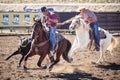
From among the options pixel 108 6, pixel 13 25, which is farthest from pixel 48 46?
pixel 108 6

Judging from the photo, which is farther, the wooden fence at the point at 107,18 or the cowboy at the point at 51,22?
the wooden fence at the point at 107,18

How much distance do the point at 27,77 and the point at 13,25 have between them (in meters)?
15.5

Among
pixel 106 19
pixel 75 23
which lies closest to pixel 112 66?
pixel 75 23

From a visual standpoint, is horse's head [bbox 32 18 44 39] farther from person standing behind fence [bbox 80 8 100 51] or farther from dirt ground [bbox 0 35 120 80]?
person standing behind fence [bbox 80 8 100 51]

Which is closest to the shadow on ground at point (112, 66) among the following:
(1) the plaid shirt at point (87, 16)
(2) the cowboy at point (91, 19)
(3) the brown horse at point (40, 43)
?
(2) the cowboy at point (91, 19)

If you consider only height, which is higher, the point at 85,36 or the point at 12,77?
the point at 85,36

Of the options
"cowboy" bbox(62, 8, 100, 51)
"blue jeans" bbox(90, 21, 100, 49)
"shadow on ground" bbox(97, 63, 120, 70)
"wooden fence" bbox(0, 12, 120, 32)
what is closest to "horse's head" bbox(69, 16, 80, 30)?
"cowboy" bbox(62, 8, 100, 51)

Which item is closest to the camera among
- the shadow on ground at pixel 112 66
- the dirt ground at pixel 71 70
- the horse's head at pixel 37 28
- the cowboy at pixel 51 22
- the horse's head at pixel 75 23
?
the dirt ground at pixel 71 70

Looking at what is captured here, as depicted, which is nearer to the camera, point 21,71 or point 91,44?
point 21,71

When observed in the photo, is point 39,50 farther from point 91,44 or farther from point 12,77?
point 91,44

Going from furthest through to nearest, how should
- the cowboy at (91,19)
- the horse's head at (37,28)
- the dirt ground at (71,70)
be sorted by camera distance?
1. the cowboy at (91,19)
2. the horse's head at (37,28)
3. the dirt ground at (71,70)

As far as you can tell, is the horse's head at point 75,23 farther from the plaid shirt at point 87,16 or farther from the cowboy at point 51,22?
the cowboy at point 51,22

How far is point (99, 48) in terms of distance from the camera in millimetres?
10922

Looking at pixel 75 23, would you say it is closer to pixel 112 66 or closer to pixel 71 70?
pixel 71 70
